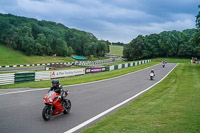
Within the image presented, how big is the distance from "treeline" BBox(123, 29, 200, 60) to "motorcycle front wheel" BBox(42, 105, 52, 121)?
106860 mm

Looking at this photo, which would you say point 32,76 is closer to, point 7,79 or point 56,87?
point 7,79

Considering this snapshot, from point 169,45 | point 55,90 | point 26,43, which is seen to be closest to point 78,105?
point 55,90

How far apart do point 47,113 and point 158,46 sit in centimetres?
11628

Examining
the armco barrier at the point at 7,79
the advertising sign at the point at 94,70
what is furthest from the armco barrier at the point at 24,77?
the advertising sign at the point at 94,70

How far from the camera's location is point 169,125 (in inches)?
283

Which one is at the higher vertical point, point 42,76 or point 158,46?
point 158,46

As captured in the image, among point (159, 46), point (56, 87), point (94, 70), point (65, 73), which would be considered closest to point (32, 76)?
point (65, 73)

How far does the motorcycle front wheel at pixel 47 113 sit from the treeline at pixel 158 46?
107m

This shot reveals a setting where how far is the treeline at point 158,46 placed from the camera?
4336 inches

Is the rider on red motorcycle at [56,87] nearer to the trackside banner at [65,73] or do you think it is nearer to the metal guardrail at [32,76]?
the metal guardrail at [32,76]

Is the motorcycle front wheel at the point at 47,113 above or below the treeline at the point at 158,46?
below

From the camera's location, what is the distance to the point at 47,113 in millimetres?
8125

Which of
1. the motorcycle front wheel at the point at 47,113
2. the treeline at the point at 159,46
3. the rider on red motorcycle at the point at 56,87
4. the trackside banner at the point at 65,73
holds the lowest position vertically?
the motorcycle front wheel at the point at 47,113

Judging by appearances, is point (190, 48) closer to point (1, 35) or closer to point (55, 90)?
point (1, 35)
